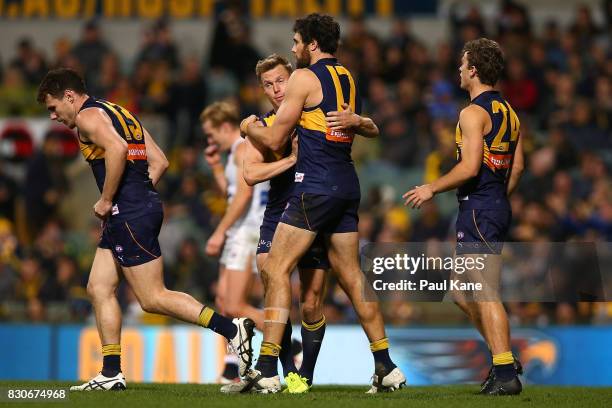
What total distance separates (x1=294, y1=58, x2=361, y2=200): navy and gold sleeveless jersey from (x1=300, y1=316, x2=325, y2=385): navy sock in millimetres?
1212

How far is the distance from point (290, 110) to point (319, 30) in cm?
71

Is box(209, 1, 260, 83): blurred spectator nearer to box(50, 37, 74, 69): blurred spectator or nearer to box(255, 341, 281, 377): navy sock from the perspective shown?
box(50, 37, 74, 69): blurred spectator

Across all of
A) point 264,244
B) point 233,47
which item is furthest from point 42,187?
point 264,244

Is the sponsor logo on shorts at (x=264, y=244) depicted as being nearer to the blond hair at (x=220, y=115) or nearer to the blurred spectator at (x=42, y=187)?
the blond hair at (x=220, y=115)

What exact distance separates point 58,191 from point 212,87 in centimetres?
370

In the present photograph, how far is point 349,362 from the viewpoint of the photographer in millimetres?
14844

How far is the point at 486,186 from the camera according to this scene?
30.1 feet

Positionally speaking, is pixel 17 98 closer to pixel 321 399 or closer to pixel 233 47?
pixel 233 47

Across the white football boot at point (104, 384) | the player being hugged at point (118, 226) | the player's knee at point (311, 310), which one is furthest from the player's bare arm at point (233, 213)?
the white football boot at point (104, 384)

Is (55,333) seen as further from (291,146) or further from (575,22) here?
(575,22)

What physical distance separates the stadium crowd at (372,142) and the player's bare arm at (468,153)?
6.93 metres

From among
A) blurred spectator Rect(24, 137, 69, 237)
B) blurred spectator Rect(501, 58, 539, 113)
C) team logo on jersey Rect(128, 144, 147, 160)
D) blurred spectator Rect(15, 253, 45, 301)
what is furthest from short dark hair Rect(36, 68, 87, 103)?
blurred spectator Rect(501, 58, 539, 113)

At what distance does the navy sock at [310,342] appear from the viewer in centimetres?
951

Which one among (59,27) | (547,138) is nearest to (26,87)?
(59,27)
